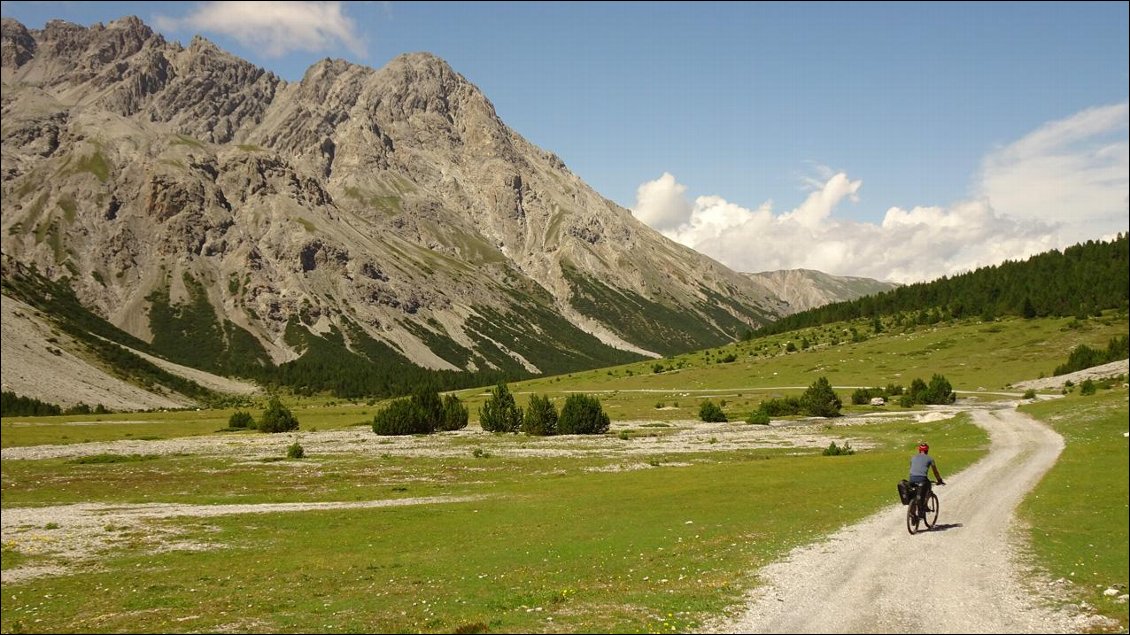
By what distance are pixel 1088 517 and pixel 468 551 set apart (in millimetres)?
24720

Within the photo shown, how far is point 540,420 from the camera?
95.2 metres

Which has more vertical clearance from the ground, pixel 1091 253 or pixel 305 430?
pixel 1091 253

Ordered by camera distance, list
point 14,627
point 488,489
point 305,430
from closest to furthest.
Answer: point 14,627 < point 488,489 < point 305,430

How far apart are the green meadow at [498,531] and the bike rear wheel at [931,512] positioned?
334 cm

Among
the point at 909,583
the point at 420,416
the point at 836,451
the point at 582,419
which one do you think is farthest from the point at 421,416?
the point at 909,583

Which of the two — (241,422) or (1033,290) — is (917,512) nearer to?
(1033,290)

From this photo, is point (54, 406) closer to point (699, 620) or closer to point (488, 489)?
point (488, 489)

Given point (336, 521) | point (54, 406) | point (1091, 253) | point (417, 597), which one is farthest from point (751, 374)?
point (54, 406)

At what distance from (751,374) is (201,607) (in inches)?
5851

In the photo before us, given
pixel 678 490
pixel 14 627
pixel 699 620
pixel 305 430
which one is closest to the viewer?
pixel 699 620

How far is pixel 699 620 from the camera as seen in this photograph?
18.0 metres

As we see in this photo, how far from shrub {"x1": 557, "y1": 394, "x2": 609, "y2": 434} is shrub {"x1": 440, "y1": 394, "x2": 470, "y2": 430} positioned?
1842 centimetres

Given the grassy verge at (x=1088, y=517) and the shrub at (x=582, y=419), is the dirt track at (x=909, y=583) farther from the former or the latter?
the shrub at (x=582, y=419)

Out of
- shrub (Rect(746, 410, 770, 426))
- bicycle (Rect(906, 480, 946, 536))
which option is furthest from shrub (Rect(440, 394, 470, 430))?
bicycle (Rect(906, 480, 946, 536))
